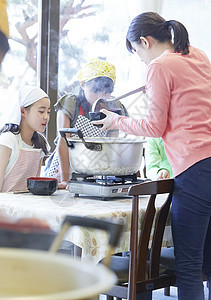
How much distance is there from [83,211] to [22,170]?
1.98 feet

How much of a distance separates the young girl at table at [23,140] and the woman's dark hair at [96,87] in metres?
0.18

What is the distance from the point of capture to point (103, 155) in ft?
5.66

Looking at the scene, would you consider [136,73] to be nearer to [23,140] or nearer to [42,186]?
[23,140]

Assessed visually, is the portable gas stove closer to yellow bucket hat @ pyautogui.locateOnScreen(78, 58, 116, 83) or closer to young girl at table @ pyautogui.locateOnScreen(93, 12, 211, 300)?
young girl at table @ pyautogui.locateOnScreen(93, 12, 211, 300)

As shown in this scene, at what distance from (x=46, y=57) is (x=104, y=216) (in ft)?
6.73

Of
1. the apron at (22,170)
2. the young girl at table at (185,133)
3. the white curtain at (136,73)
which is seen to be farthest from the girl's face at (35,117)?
the white curtain at (136,73)

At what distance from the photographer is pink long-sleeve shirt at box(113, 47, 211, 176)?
1567mm

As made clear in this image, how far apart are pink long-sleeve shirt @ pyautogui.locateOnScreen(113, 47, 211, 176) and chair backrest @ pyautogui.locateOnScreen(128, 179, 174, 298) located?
10 cm

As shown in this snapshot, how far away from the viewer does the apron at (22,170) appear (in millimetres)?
2010

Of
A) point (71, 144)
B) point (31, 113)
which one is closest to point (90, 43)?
point (31, 113)

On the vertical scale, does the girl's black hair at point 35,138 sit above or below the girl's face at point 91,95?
below

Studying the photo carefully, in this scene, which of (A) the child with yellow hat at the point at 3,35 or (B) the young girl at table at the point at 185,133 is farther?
(B) the young girl at table at the point at 185,133

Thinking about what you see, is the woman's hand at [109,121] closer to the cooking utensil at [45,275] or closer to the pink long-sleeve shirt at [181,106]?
the pink long-sleeve shirt at [181,106]

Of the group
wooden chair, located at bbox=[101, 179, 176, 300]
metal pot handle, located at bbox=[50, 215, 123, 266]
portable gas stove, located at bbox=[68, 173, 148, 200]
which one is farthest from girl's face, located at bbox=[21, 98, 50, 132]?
metal pot handle, located at bbox=[50, 215, 123, 266]
